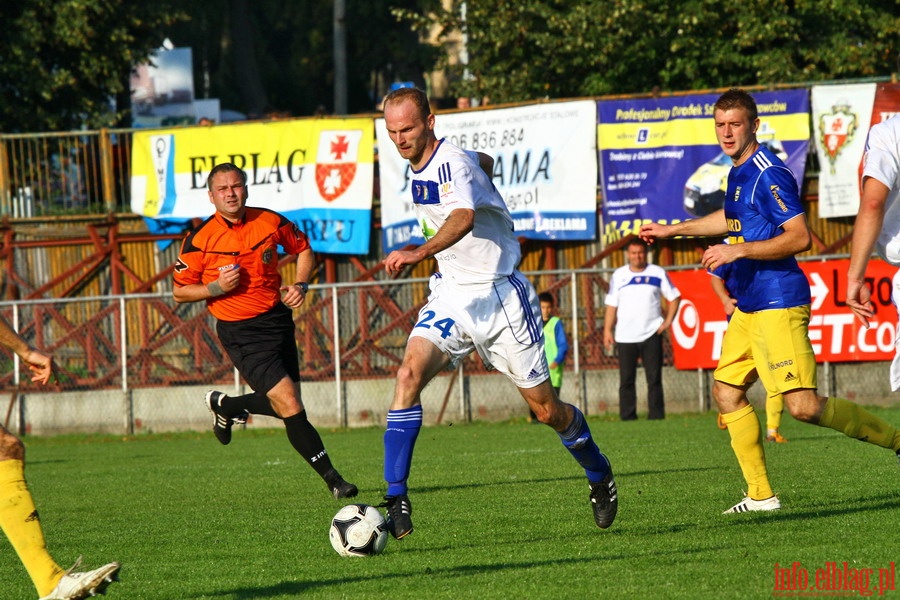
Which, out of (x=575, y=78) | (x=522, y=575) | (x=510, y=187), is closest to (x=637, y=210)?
(x=510, y=187)

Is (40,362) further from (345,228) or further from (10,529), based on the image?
(345,228)

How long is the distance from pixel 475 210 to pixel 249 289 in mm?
3195

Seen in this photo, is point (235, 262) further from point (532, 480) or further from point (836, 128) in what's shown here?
point (836, 128)

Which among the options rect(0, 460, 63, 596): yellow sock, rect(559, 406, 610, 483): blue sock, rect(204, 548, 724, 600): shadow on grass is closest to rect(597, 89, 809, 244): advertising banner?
rect(559, 406, 610, 483): blue sock

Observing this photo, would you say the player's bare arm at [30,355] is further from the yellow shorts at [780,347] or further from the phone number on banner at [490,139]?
the phone number on banner at [490,139]

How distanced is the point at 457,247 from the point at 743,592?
8.61 ft

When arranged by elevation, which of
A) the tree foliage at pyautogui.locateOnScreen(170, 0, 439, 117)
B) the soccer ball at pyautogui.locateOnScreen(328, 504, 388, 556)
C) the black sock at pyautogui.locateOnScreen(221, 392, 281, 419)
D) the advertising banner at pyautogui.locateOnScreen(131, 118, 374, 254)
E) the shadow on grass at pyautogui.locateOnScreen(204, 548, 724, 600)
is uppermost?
the tree foliage at pyautogui.locateOnScreen(170, 0, 439, 117)

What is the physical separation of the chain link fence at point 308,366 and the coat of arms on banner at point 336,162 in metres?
1.90

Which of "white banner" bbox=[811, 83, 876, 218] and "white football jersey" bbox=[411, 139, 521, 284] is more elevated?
"white banner" bbox=[811, 83, 876, 218]

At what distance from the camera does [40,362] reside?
5.92 metres

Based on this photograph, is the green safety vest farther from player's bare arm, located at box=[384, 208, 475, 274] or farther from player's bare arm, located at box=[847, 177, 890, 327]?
player's bare arm, located at box=[847, 177, 890, 327]

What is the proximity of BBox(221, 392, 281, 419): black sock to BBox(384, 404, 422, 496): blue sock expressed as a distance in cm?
314

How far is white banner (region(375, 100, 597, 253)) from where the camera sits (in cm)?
1958

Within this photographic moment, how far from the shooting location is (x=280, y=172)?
20.9 metres
